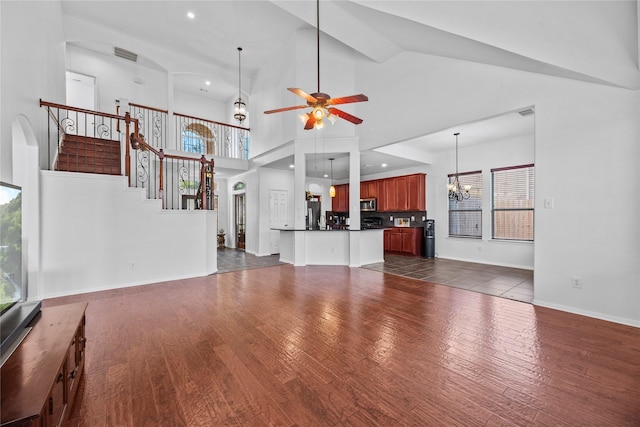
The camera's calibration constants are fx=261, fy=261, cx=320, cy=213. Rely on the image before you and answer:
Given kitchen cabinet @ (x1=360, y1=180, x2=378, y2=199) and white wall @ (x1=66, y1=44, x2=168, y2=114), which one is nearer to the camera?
white wall @ (x1=66, y1=44, x2=168, y2=114)

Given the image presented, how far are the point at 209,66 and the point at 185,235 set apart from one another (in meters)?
5.67

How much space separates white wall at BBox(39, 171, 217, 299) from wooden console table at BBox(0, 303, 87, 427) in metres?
2.88

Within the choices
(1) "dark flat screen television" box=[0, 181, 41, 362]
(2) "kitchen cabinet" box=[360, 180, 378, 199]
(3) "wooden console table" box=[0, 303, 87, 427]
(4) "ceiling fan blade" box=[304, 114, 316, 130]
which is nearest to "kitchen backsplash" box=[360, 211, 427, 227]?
(2) "kitchen cabinet" box=[360, 180, 378, 199]

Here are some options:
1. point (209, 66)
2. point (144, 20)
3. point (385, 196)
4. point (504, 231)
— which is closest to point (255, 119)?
point (209, 66)

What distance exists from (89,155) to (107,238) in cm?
261

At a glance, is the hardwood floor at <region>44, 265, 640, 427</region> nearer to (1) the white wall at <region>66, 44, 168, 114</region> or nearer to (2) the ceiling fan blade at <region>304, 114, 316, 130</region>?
(2) the ceiling fan blade at <region>304, 114, 316, 130</region>

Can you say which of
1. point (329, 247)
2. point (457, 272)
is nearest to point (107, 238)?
point (329, 247)

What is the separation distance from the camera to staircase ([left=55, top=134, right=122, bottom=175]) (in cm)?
528

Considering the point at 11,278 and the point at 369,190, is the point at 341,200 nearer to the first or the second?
the point at 369,190

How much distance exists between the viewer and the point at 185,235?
17.3 ft

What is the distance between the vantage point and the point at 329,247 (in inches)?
259

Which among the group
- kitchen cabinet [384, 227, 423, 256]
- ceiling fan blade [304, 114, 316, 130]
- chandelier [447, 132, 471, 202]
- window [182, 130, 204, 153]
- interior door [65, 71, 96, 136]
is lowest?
kitchen cabinet [384, 227, 423, 256]

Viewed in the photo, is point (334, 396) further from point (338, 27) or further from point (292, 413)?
point (338, 27)

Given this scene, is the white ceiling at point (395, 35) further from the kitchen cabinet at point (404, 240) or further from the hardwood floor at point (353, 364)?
the hardwood floor at point (353, 364)
